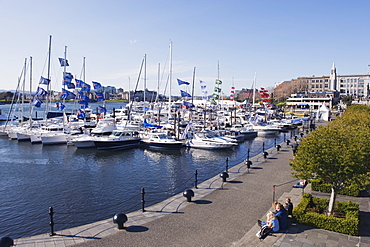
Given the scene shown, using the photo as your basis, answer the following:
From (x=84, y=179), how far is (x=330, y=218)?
69.6ft

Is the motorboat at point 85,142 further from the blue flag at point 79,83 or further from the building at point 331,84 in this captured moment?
the building at point 331,84

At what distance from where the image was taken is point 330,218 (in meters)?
12.4

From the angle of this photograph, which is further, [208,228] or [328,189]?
[328,189]

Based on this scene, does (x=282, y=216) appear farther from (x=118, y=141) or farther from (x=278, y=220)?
(x=118, y=141)

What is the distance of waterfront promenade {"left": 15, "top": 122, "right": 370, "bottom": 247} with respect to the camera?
1188cm

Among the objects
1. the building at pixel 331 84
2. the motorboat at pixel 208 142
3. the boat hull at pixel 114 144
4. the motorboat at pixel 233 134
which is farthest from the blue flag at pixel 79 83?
the building at pixel 331 84

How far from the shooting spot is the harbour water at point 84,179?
18.3m

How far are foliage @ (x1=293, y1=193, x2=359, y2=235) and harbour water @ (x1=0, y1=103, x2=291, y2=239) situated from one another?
1008 centimetres

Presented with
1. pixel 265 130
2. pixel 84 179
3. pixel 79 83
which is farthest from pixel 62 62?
pixel 265 130

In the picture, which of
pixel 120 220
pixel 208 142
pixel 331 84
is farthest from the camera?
pixel 331 84

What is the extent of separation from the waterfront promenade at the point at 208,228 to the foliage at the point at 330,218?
0.28 metres

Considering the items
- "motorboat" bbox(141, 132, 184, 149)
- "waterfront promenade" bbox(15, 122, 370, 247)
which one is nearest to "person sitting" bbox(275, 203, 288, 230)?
"waterfront promenade" bbox(15, 122, 370, 247)

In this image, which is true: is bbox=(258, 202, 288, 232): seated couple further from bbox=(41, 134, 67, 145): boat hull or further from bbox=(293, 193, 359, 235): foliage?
bbox=(41, 134, 67, 145): boat hull

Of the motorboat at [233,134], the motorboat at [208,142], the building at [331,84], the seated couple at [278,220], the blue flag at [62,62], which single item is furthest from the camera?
the building at [331,84]
